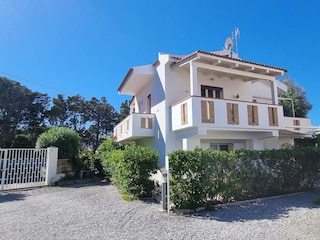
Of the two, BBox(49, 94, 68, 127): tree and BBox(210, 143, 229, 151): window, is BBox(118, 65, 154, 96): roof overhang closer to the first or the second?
BBox(210, 143, 229, 151): window

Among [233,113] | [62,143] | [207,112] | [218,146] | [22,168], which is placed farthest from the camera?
[62,143]

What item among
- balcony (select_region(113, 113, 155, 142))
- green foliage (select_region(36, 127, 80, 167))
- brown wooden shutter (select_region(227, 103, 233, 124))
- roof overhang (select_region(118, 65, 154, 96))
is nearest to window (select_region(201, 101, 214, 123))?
brown wooden shutter (select_region(227, 103, 233, 124))

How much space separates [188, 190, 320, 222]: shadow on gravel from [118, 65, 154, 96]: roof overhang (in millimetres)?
9365

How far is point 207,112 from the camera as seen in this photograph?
32.8 feet

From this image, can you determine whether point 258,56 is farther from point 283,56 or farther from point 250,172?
point 250,172

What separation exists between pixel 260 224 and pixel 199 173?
7.46 feet

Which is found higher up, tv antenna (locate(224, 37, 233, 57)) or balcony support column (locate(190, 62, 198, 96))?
tv antenna (locate(224, 37, 233, 57))

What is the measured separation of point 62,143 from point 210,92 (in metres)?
10.5

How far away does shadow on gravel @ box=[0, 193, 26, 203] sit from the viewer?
30.4ft

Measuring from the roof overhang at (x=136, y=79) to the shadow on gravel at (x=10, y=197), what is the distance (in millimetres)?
8879

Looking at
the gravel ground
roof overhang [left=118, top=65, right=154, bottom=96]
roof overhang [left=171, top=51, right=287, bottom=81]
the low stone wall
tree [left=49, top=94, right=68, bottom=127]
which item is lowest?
the gravel ground

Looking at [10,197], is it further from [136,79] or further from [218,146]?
[218,146]

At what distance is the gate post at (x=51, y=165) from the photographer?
12.5 meters

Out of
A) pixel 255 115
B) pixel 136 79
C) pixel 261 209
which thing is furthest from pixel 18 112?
pixel 261 209
